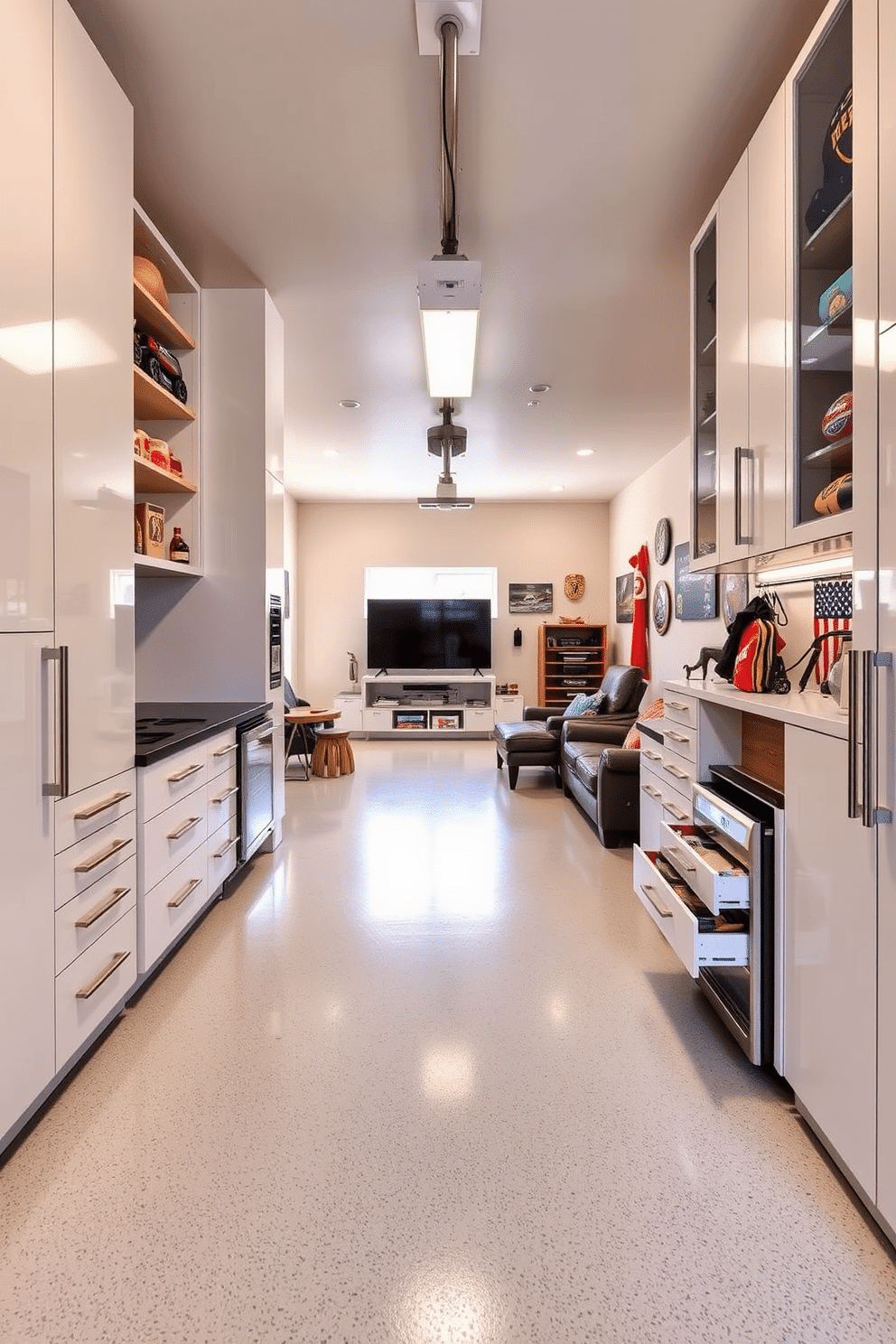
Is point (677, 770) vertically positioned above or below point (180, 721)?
below

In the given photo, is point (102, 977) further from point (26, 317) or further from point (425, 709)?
point (425, 709)

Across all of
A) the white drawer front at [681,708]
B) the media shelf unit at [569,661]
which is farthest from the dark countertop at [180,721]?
the media shelf unit at [569,661]

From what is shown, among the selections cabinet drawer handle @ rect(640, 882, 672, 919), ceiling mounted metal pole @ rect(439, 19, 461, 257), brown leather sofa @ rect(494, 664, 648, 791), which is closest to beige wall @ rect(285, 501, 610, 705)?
brown leather sofa @ rect(494, 664, 648, 791)

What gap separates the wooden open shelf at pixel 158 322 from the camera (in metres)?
2.73

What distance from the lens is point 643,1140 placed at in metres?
1.64

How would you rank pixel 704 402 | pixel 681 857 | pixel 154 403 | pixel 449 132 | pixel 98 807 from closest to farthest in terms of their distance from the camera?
pixel 98 807 < pixel 681 857 < pixel 449 132 < pixel 704 402 < pixel 154 403

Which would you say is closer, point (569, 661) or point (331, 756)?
point (331, 756)

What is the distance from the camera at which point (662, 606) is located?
6250mm

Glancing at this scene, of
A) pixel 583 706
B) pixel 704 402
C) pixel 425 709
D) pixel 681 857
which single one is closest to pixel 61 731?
pixel 681 857

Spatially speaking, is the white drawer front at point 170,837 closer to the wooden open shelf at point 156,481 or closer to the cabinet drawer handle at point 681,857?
the wooden open shelf at point 156,481

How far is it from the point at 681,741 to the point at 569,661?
566 centimetres

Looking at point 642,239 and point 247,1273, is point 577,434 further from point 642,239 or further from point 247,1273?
point 247,1273

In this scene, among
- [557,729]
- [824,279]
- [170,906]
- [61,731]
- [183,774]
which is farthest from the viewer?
[557,729]

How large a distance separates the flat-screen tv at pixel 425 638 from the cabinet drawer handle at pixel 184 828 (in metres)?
5.60
